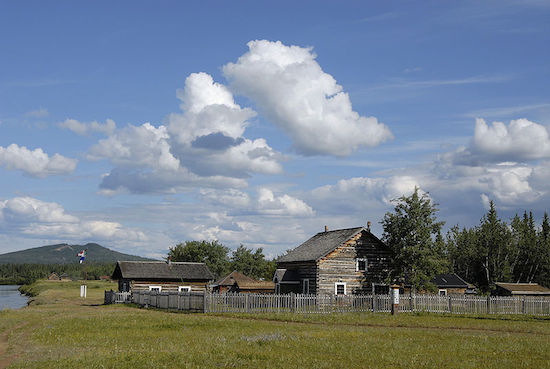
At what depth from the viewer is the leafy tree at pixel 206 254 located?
112 metres

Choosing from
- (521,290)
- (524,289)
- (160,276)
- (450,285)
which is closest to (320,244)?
(160,276)

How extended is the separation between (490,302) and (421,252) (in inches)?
334

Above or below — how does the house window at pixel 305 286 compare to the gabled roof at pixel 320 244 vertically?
below

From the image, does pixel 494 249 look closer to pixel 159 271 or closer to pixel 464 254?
pixel 464 254

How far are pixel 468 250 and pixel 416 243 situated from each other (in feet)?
179

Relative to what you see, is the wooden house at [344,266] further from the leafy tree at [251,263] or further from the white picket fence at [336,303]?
the leafy tree at [251,263]

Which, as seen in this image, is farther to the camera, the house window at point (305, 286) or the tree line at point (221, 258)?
the tree line at point (221, 258)

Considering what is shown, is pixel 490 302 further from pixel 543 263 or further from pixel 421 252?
pixel 543 263

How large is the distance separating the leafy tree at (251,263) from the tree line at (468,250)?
129ft

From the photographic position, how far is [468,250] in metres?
103

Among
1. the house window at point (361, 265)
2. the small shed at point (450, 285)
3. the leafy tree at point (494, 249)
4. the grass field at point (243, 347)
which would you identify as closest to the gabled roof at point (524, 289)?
the small shed at point (450, 285)

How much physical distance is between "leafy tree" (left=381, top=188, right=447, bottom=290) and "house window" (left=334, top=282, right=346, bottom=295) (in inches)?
220

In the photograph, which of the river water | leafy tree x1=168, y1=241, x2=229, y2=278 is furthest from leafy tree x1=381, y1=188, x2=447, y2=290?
leafy tree x1=168, y1=241, x2=229, y2=278

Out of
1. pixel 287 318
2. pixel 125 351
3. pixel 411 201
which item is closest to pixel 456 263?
pixel 411 201
